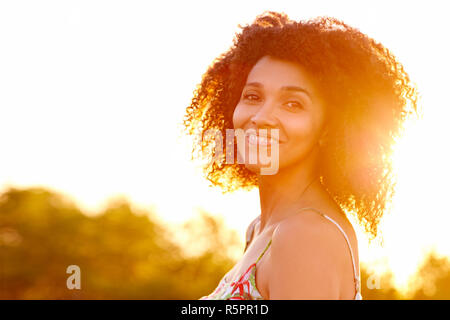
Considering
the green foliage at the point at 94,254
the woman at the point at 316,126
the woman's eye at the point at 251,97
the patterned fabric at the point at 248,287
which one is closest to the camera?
the patterned fabric at the point at 248,287

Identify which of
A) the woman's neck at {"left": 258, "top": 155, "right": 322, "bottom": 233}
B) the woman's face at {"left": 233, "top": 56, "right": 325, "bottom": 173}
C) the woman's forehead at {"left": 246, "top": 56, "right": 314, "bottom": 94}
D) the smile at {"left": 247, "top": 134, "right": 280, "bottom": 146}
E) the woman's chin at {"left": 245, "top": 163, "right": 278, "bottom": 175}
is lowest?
the woman's neck at {"left": 258, "top": 155, "right": 322, "bottom": 233}

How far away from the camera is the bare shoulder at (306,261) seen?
101 inches

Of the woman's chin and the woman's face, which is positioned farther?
the woman's chin

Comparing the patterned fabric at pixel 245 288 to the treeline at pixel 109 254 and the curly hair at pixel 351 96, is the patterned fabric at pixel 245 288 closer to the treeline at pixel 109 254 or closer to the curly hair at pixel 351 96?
the curly hair at pixel 351 96

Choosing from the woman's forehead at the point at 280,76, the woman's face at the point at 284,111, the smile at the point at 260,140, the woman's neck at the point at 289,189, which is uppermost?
the woman's forehead at the point at 280,76

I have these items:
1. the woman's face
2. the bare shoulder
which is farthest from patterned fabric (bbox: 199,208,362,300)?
the woman's face

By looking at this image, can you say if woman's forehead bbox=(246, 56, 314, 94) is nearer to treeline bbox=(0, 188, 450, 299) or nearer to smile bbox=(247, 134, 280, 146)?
smile bbox=(247, 134, 280, 146)

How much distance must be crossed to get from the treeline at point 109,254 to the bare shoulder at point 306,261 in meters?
32.3

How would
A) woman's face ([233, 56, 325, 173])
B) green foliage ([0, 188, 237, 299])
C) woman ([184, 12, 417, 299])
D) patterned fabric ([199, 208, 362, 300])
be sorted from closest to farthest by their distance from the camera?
patterned fabric ([199, 208, 362, 300]) < woman ([184, 12, 417, 299]) < woman's face ([233, 56, 325, 173]) < green foliage ([0, 188, 237, 299])

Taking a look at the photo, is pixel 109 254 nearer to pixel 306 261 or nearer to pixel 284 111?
pixel 284 111

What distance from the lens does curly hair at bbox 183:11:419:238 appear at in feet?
10.6

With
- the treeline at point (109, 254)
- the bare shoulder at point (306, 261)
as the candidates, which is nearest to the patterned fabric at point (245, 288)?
the bare shoulder at point (306, 261)

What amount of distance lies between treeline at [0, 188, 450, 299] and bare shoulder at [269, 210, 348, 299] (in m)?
32.3

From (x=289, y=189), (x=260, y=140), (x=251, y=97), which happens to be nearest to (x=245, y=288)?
(x=289, y=189)
